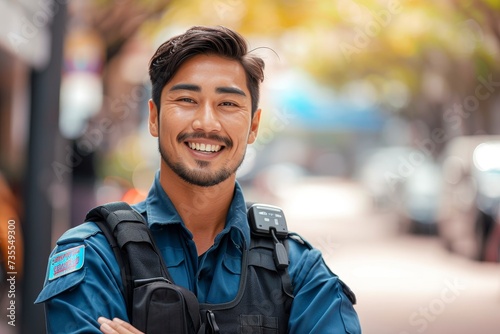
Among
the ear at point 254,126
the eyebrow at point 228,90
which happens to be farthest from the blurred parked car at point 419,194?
the eyebrow at point 228,90

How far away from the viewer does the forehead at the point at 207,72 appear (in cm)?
249

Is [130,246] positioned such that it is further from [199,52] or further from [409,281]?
[409,281]

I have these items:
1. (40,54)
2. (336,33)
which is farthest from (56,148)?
(336,33)

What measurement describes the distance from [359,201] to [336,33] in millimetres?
16233

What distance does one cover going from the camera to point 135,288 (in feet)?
7.45

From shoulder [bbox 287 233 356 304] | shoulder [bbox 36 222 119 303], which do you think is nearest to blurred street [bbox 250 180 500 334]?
shoulder [bbox 287 233 356 304]

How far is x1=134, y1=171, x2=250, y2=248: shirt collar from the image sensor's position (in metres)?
2.48

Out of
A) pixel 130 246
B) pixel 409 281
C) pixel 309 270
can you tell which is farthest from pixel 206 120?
pixel 409 281

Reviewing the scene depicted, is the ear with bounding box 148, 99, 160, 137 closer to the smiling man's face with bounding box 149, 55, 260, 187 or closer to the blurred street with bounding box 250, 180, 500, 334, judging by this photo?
the smiling man's face with bounding box 149, 55, 260, 187

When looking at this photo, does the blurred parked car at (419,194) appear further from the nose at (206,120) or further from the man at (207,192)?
the nose at (206,120)

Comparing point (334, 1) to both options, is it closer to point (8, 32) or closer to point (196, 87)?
point (8, 32)

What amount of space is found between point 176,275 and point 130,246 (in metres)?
0.18

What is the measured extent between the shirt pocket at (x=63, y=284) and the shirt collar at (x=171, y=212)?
0.29 m

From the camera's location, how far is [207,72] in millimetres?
2506
